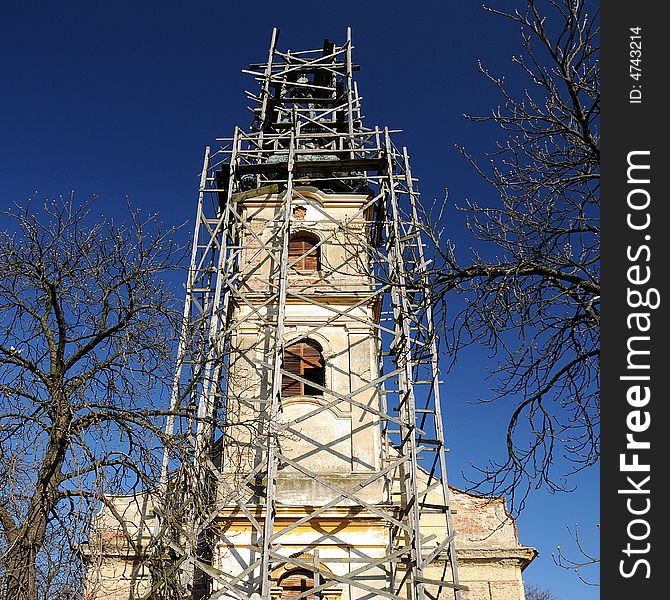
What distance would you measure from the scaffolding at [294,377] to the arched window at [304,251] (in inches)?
11.9

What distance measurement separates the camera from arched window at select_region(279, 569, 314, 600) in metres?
11.1

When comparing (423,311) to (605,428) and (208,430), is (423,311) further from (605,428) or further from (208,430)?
(208,430)

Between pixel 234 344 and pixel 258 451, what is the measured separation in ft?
7.50

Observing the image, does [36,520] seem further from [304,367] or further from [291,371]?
[304,367]

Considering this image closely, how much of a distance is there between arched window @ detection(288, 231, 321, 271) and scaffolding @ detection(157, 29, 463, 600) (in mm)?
303

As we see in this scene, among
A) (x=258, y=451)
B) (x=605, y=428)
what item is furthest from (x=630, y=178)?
(x=258, y=451)

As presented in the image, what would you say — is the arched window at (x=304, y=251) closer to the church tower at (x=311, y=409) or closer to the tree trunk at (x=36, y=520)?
the church tower at (x=311, y=409)

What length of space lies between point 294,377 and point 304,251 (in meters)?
3.90

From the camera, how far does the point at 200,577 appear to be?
1191 centimetres

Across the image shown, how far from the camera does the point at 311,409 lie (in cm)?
1275

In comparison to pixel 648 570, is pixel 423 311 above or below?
above

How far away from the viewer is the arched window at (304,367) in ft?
43.2

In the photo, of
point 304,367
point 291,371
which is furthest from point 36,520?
point 304,367

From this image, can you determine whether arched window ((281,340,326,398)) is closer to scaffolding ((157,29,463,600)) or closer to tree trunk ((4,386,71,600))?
scaffolding ((157,29,463,600))
